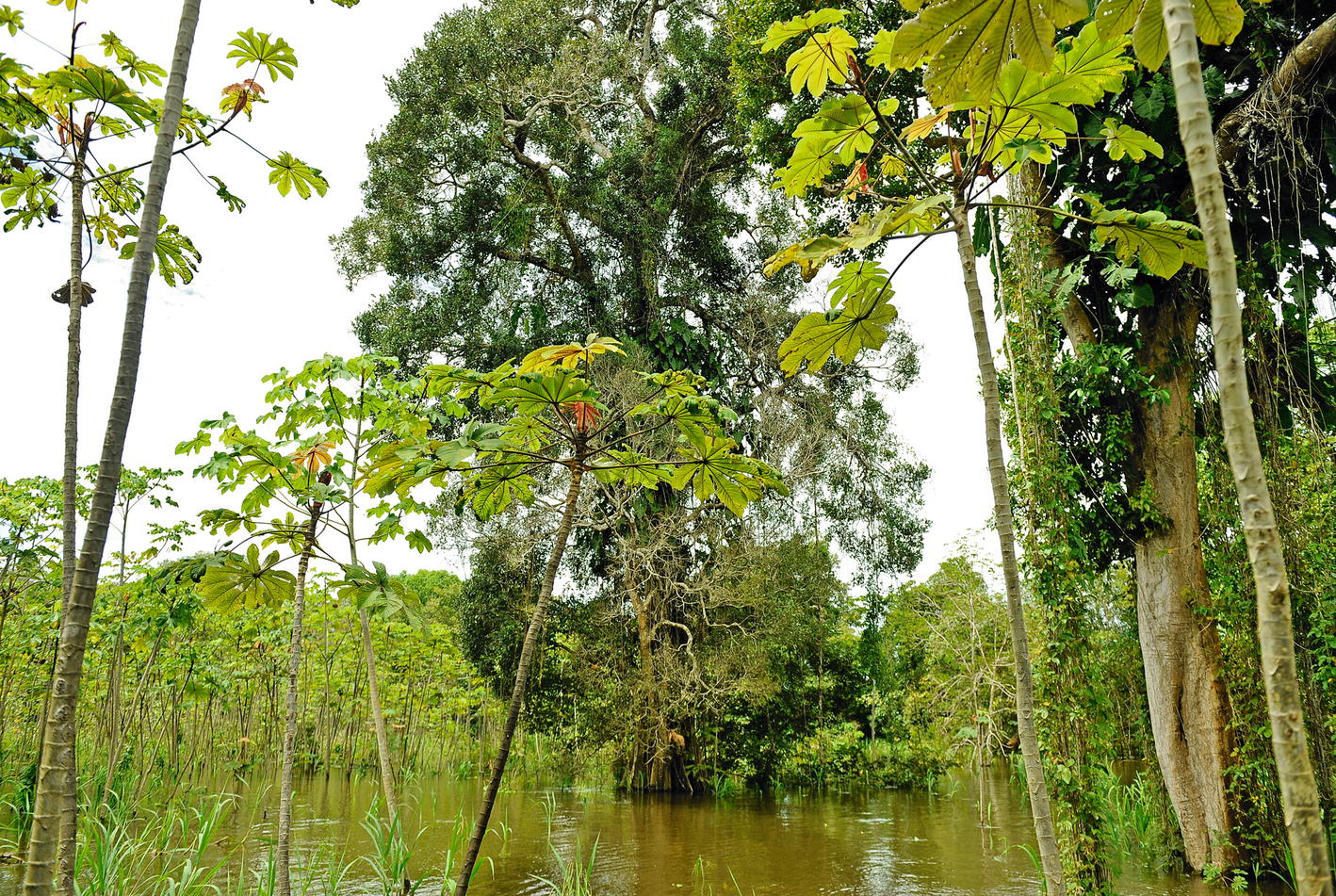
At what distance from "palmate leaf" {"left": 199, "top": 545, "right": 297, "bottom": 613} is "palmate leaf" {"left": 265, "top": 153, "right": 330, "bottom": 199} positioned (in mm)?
1076

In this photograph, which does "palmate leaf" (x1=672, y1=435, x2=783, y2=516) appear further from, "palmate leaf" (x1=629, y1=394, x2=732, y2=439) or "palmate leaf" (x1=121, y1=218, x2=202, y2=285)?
"palmate leaf" (x1=121, y1=218, x2=202, y2=285)

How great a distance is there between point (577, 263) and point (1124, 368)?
7275 mm

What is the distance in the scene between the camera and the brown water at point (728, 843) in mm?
4605

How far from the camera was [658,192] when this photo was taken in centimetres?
1012

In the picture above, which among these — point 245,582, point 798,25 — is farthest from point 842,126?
point 245,582

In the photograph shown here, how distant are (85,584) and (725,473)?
135 cm

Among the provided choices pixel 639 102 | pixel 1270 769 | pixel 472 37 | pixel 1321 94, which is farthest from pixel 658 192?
pixel 1270 769

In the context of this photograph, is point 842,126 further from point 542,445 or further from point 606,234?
point 606,234

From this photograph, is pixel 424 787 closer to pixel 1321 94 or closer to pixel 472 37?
pixel 472 37

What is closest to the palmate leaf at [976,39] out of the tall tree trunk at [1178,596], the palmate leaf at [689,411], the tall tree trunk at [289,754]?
the palmate leaf at [689,411]

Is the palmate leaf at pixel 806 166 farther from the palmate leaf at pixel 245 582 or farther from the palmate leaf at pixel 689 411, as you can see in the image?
the palmate leaf at pixel 245 582

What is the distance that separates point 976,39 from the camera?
3.96ft

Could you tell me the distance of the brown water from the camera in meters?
4.61

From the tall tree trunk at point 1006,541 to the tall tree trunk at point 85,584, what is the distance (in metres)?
1.57
